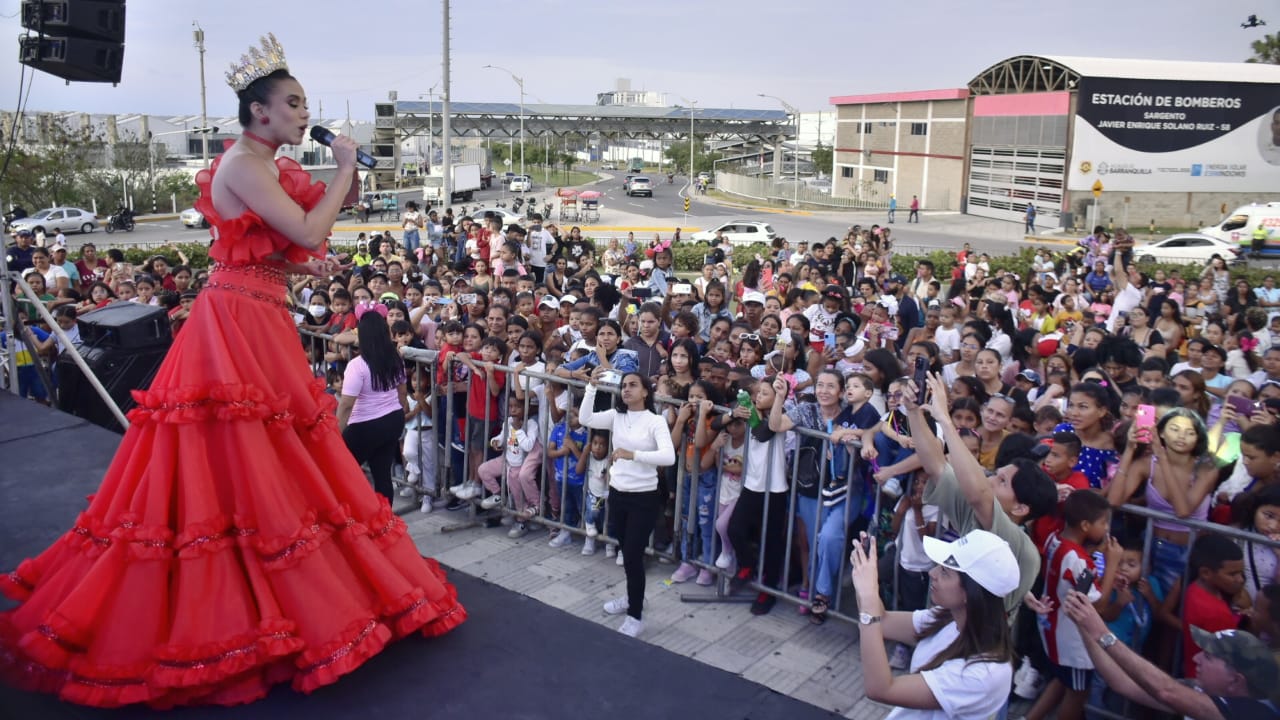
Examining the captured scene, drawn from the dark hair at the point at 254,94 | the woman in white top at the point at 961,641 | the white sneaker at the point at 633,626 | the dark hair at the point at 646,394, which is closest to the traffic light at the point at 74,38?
the dark hair at the point at 254,94

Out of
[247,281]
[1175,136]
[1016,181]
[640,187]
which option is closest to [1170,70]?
[1175,136]

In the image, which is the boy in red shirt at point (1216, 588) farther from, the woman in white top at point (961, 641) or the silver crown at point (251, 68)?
the silver crown at point (251, 68)

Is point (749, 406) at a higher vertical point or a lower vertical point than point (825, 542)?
higher

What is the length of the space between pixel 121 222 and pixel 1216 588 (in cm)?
3804

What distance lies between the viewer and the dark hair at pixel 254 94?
112 inches

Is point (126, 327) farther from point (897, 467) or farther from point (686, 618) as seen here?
point (897, 467)

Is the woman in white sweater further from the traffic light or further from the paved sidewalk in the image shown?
the traffic light

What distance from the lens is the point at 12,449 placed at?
405 cm

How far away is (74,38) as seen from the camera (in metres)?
5.12

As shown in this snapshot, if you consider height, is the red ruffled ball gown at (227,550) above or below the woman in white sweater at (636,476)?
above

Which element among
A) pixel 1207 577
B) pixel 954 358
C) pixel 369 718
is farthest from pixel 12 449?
pixel 954 358

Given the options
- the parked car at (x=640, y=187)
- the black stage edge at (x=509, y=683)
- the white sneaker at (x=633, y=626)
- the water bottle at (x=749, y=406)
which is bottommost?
the white sneaker at (x=633, y=626)

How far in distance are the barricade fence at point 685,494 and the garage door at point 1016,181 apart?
119ft

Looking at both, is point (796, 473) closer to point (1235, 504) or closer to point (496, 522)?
point (1235, 504)
